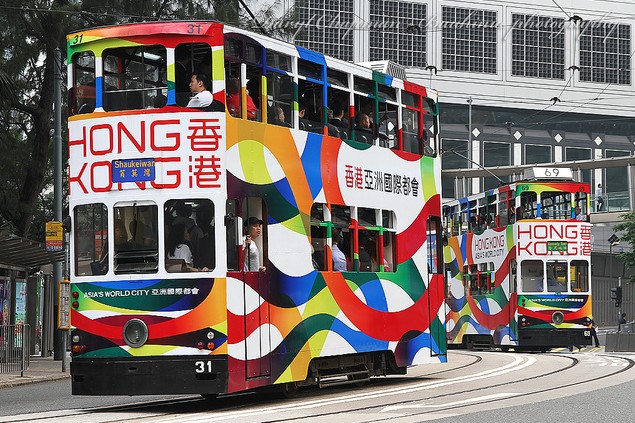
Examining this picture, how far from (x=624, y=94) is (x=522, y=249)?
40.3m

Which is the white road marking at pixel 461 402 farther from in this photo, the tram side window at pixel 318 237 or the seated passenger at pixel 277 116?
the seated passenger at pixel 277 116

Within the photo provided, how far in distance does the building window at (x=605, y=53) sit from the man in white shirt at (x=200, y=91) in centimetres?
5835

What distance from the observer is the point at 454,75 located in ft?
227

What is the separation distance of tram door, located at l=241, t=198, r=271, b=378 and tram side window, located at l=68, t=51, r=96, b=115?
2292 millimetres

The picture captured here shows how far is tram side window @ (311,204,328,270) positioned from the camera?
58.9 ft

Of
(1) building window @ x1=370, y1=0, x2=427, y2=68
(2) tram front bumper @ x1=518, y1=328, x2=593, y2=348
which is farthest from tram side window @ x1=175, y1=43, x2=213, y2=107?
(1) building window @ x1=370, y1=0, x2=427, y2=68

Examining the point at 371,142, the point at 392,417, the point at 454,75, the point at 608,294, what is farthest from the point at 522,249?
the point at 608,294

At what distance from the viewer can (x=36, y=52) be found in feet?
99.6

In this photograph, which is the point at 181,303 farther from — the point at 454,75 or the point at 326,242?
the point at 454,75

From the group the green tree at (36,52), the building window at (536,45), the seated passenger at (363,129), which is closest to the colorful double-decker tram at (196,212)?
the seated passenger at (363,129)

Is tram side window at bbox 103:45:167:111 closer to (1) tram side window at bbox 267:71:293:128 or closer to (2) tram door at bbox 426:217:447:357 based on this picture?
(1) tram side window at bbox 267:71:293:128

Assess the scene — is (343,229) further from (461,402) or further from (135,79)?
(135,79)

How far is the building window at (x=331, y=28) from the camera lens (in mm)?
63781

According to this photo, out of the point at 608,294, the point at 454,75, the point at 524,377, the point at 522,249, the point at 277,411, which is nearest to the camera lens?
the point at 277,411
